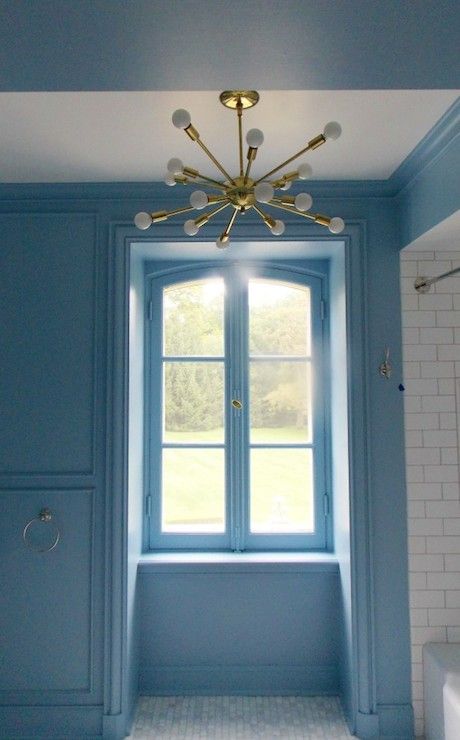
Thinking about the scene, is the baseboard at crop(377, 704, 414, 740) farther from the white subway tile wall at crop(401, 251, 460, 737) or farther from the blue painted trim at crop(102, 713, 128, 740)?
the blue painted trim at crop(102, 713, 128, 740)

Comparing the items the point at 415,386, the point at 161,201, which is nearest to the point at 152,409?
the point at 161,201

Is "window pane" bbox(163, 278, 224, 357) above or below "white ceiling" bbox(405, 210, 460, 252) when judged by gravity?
below

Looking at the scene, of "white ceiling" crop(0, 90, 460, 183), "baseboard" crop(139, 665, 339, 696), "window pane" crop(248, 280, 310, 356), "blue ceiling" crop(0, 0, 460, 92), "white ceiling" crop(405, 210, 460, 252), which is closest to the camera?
"blue ceiling" crop(0, 0, 460, 92)

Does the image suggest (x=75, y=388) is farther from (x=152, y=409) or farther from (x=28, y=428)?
(x=152, y=409)

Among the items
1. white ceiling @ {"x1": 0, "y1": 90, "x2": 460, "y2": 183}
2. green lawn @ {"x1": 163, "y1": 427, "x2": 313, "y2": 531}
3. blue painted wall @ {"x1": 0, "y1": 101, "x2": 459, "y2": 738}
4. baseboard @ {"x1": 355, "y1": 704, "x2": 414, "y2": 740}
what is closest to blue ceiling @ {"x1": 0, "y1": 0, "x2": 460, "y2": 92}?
white ceiling @ {"x1": 0, "y1": 90, "x2": 460, "y2": 183}

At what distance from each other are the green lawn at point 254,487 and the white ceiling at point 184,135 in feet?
4.81

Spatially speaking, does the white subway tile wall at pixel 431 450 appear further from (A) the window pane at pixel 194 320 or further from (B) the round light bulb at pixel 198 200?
(B) the round light bulb at pixel 198 200

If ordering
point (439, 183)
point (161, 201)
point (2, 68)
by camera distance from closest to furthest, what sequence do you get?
point (2, 68) < point (439, 183) < point (161, 201)

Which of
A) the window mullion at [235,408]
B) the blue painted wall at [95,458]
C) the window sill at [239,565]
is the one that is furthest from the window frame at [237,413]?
the blue painted wall at [95,458]

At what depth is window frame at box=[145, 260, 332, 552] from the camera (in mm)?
2898

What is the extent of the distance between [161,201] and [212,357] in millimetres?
897

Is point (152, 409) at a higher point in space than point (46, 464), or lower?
higher

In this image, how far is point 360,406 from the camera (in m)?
2.49

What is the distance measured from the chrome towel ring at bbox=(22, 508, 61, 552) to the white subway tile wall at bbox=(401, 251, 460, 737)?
5.40 ft
